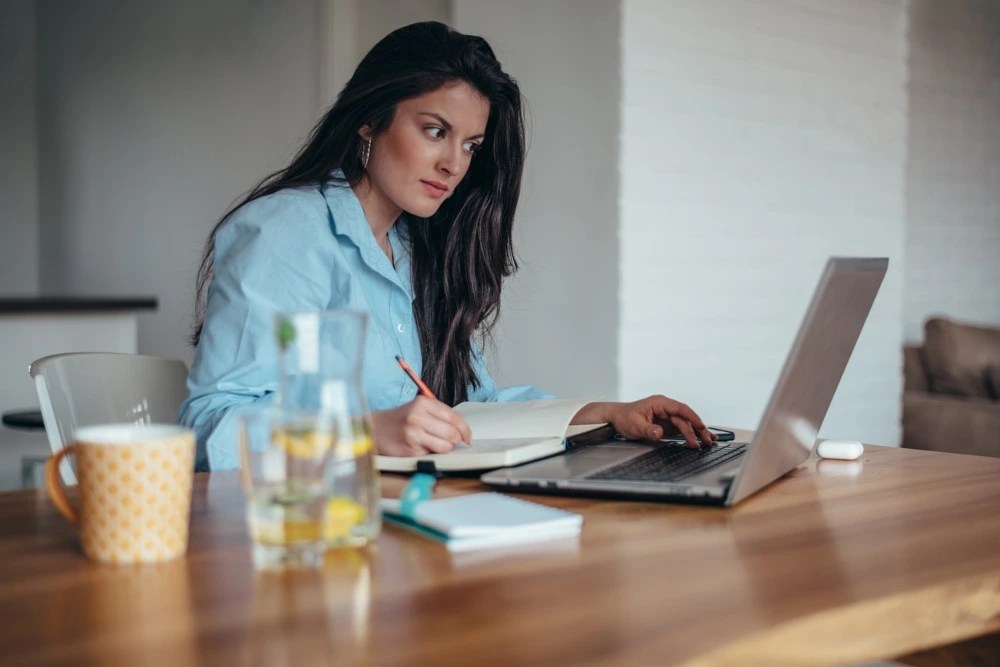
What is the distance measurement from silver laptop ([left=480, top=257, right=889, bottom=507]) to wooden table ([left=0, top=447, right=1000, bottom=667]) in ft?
0.14

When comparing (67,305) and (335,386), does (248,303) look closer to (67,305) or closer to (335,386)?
(335,386)

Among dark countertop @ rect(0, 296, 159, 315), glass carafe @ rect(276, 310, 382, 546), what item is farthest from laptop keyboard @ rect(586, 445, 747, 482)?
dark countertop @ rect(0, 296, 159, 315)

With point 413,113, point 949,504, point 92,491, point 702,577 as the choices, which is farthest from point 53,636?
point 413,113

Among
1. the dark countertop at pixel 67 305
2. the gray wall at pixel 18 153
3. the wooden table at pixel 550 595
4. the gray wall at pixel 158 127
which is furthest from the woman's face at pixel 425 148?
the gray wall at pixel 18 153

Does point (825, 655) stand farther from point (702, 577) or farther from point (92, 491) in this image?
point (92, 491)

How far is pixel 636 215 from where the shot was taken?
2.81 meters

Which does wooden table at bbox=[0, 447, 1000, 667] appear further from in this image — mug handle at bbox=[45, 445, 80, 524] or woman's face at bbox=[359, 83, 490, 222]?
woman's face at bbox=[359, 83, 490, 222]

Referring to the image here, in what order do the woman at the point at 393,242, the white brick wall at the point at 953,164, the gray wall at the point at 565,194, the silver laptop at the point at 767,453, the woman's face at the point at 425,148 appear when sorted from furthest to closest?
the white brick wall at the point at 953,164 < the gray wall at the point at 565,194 < the woman's face at the point at 425,148 < the woman at the point at 393,242 < the silver laptop at the point at 767,453

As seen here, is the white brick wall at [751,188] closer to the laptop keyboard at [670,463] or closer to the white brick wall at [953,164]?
the white brick wall at [953,164]

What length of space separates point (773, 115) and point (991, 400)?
1.69m

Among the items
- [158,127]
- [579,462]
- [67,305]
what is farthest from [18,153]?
[579,462]

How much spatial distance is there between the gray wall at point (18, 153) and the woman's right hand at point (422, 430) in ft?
17.4

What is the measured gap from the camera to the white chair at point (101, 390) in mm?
Result: 1452

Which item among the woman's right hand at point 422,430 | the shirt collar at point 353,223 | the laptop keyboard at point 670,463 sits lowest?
the laptop keyboard at point 670,463
